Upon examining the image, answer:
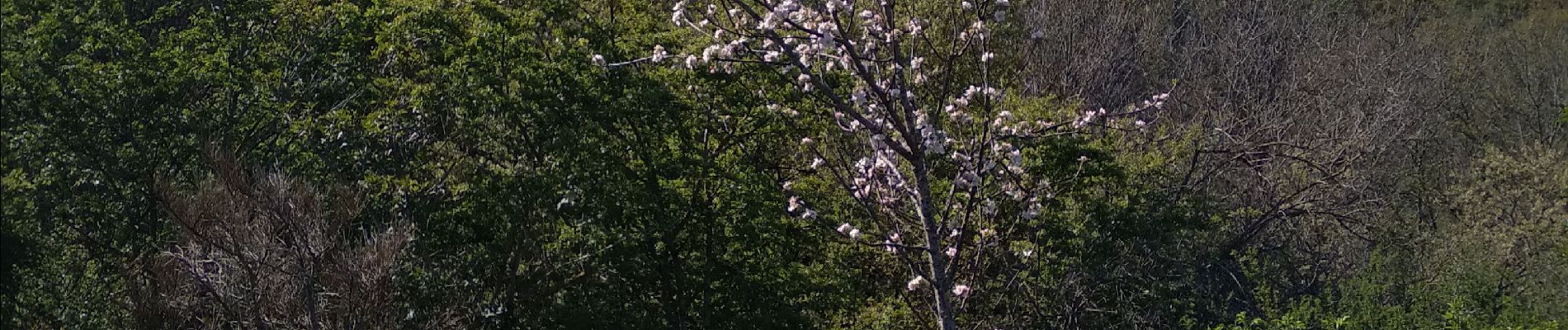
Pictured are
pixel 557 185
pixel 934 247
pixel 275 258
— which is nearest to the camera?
pixel 934 247

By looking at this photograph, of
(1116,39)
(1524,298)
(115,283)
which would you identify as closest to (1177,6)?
(1116,39)

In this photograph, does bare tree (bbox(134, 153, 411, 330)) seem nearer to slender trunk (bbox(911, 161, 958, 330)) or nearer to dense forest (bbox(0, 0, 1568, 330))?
dense forest (bbox(0, 0, 1568, 330))

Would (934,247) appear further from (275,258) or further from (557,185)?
(557,185)

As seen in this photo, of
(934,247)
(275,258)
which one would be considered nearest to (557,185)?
(275,258)

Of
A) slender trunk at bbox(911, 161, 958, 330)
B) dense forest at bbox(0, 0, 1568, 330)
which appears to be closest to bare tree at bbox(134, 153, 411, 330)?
dense forest at bbox(0, 0, 1568, 330)

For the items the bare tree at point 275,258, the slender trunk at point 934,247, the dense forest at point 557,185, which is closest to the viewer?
the slender trunk at point 934,247

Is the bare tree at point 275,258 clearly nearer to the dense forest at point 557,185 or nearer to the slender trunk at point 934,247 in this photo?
the dense forest at point 557,185

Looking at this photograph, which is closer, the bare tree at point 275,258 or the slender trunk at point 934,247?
the slender trunk at point 934,247

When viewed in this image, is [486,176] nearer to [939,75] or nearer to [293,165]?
[293,165]

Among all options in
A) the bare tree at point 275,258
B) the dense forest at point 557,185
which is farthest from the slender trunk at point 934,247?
the bare tree at point 275,258

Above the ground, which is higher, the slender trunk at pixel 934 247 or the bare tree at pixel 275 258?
the slender trunk at pixel 934 247

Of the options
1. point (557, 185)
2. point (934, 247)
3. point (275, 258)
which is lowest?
point (557, 185)

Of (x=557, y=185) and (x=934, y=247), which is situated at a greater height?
(x=934, y=247)

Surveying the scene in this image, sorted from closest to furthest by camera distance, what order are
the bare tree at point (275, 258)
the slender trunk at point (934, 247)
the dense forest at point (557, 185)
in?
the slender trunk at point (934, 247) < the bare tree at point (275, 258) < the dense forest at point (557, 185)
